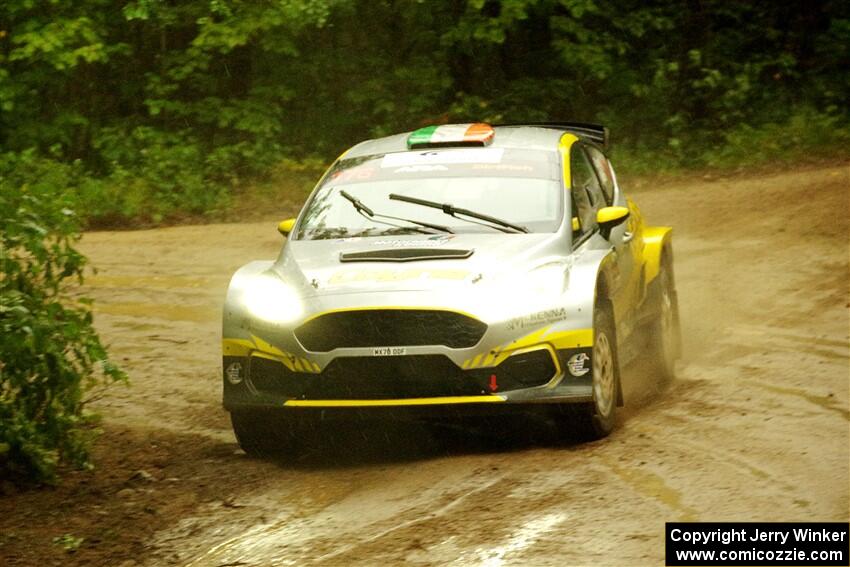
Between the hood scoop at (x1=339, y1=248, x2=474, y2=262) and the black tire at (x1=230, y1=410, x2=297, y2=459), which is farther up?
the hood scoop at (x1=339, y1=248, x2=474, y2=262)

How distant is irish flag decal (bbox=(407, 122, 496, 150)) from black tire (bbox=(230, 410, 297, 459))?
216 centimetres

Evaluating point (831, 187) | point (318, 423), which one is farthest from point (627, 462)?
point (831, 187)

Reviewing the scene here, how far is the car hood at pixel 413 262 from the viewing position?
7.40 m

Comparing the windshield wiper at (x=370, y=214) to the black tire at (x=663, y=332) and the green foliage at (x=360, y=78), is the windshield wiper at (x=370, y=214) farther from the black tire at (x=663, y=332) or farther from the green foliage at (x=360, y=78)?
the green foliage at (x=360, y=78)

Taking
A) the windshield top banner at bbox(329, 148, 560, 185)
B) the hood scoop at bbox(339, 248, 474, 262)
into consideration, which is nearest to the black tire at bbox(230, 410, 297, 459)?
the hood scoop at bbox(339, 248, 474, 262)

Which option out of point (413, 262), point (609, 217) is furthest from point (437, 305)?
point (609, 217)

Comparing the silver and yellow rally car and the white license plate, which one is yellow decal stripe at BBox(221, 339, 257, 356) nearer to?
the silver and yellow rally car

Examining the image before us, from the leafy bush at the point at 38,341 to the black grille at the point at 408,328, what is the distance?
1.25 m

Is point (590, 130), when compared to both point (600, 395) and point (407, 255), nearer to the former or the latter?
point (407, 255)

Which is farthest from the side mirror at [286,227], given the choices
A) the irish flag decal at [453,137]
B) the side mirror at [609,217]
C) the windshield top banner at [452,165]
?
the side mirror at [609,217]

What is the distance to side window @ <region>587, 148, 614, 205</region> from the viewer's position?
963 cm

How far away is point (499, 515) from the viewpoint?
6.19 m

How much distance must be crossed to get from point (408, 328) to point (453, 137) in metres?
2.13

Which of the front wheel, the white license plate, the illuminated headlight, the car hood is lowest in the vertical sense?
the front wheel
